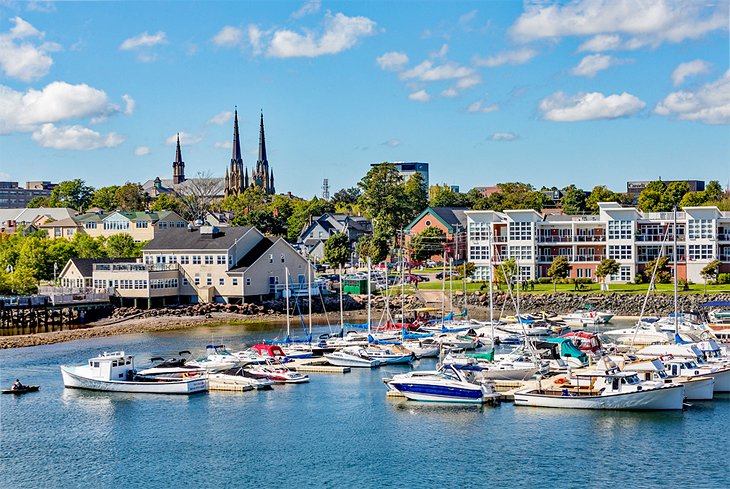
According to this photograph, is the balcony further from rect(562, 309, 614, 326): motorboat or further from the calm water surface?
the calm water surface

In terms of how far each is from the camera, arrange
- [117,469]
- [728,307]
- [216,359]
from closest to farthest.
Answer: [117,469] → [216,359] → [728,307]

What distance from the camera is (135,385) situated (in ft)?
161

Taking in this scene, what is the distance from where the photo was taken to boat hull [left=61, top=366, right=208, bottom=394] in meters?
48.2

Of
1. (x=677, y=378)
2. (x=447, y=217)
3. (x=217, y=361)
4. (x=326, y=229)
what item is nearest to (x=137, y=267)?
(x=217, y=361)

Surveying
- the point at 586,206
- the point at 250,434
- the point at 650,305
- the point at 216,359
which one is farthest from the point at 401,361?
the point at 586,206

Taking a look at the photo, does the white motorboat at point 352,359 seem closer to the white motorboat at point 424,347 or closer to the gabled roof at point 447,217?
the white motorboat at point 424,347

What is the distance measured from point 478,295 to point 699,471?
55760 mm

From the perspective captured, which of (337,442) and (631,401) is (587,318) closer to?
(631,401)

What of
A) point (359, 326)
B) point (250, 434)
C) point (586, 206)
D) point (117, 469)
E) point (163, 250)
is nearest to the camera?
point (117, 469)

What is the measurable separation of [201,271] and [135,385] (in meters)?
36.9

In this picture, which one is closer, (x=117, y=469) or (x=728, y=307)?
(x=117, y=469)

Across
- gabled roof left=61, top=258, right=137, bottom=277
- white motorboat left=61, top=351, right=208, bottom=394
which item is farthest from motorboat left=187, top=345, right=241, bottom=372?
gabled roof left=61, top=258, right=137, bottom=277

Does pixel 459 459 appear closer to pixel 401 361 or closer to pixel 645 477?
pixel 645 477

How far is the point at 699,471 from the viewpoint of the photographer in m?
34.4
